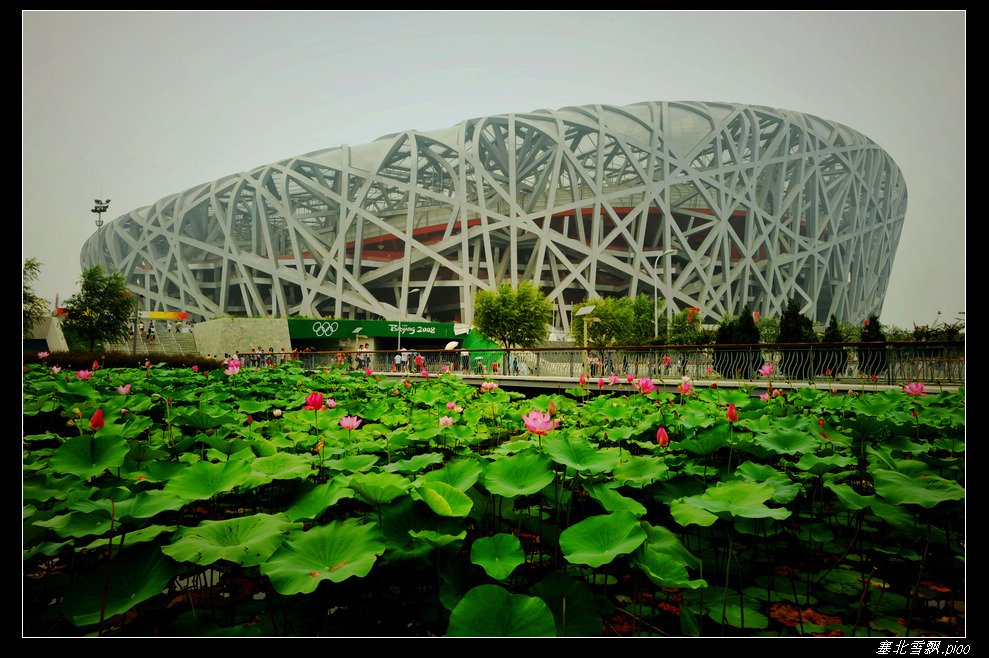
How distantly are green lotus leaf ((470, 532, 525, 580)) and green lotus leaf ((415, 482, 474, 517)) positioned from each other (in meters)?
0.10

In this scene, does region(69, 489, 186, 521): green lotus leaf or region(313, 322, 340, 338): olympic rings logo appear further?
region(313, 322, 340, 338): olympic rings logo

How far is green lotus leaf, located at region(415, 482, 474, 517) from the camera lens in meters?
1.36

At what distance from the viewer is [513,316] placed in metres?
30.0

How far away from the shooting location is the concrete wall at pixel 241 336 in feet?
96.8

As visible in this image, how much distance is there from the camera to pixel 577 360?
51.1ft

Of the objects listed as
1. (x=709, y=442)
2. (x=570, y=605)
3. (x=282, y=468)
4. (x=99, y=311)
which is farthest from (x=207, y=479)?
(x=99, y=311)

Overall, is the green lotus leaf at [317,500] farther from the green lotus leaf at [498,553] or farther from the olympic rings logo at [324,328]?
the olympic rings logo at [324,328]

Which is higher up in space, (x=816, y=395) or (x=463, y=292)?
(x=463, y=292)

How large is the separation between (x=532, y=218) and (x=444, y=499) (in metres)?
43.4

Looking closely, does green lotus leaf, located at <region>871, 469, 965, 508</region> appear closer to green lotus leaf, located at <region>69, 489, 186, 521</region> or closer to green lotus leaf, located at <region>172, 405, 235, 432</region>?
green lotus leaf, located at <region>69, 489, 186, 521</region>

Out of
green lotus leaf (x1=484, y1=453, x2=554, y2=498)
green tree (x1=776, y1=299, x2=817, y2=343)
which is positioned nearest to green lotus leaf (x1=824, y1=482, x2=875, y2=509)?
green lotus leaf (x1=484, y1=453, x2=554, y2=498)
